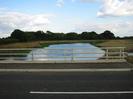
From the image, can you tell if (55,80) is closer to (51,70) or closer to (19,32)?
(51,70)

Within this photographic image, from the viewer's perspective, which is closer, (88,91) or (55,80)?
(88,91)

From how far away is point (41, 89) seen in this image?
398 inches

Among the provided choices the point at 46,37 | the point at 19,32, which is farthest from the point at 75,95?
the point at 46,37

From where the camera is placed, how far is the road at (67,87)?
905 centimetres

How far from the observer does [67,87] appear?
10406 mm

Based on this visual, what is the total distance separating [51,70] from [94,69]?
7.49 feet

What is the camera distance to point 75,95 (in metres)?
9.09

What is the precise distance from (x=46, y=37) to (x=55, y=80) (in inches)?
6233

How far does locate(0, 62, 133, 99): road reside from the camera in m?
9.05

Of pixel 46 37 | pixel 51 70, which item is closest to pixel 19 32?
pixel 46 37

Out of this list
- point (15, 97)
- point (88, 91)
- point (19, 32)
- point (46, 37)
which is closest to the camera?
point (15, 97)

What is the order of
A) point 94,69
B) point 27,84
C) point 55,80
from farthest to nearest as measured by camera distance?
point 94,69 < point 55,80 < point 27,84

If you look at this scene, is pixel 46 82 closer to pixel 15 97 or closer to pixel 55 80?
pixel 55 80

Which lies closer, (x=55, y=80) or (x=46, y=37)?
(x=55, y=80)
